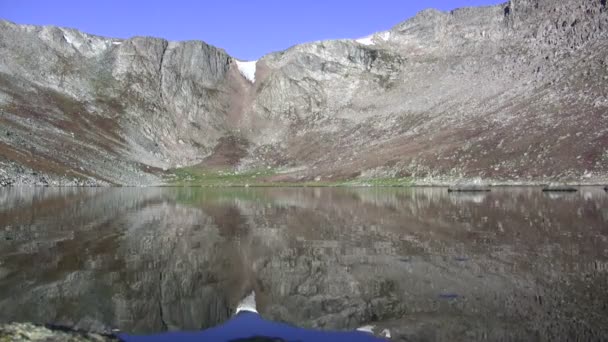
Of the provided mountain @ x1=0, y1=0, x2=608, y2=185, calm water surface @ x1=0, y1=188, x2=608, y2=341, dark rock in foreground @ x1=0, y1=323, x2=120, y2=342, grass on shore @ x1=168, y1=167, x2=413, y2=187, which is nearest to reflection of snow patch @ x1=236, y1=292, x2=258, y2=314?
calm water surface @ x1=0, y1=188, x2=608, y2=341

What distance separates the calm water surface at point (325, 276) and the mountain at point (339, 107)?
3012 inches

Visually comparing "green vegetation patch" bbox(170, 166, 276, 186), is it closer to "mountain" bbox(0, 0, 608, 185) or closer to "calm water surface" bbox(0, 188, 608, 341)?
"mountain" bbox(0, 0, 608, 185)

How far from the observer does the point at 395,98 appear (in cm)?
17100

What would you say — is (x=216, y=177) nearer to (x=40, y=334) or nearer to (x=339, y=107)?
(x=339, y=107)

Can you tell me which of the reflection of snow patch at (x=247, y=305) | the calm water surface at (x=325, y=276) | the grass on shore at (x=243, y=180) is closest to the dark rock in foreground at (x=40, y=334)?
the calm water surface at (x=325, y=276)

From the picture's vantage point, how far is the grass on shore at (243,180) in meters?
119

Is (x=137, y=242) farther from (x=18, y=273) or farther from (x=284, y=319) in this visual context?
(x=284, y=319)

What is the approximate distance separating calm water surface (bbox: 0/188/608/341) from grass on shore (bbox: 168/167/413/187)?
8439cm

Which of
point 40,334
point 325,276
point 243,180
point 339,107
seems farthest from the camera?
point 339,107

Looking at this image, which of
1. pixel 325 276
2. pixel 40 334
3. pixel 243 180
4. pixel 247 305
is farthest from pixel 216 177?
pixel 40 334

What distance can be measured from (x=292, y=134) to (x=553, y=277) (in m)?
162

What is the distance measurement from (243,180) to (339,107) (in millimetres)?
55731

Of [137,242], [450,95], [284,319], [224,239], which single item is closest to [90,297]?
[284,319]

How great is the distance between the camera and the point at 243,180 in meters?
144
